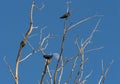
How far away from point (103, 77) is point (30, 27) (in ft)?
2.16

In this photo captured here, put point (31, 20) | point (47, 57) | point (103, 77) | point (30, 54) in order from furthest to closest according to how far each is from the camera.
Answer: point (103, 77)
point (30, 54)
point (31, 20)
point (47, 57)

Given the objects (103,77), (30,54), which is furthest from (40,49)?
(103,77)

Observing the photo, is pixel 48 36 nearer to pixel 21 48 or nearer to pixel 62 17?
pixel 62 17

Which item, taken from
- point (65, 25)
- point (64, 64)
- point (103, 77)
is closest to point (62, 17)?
point (65, 25)

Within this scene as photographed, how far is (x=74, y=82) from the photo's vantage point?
1651mm

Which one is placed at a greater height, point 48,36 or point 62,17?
point 62,17

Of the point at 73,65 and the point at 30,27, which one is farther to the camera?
the point at 73,65

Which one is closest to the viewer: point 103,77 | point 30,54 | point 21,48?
point 21,48

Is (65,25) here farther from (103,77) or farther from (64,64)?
(103,77)

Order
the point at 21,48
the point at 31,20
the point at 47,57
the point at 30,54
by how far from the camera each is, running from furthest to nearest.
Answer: the point at 30,54 → the point at 31,20 → the point at 21,48 → the point at 47,57

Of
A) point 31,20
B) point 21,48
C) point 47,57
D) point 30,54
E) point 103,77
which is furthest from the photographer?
point 103,77

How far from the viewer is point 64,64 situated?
62.9 inches

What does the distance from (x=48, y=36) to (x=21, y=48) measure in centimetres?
39

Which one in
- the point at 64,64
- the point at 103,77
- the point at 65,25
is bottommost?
the point at 103,77
